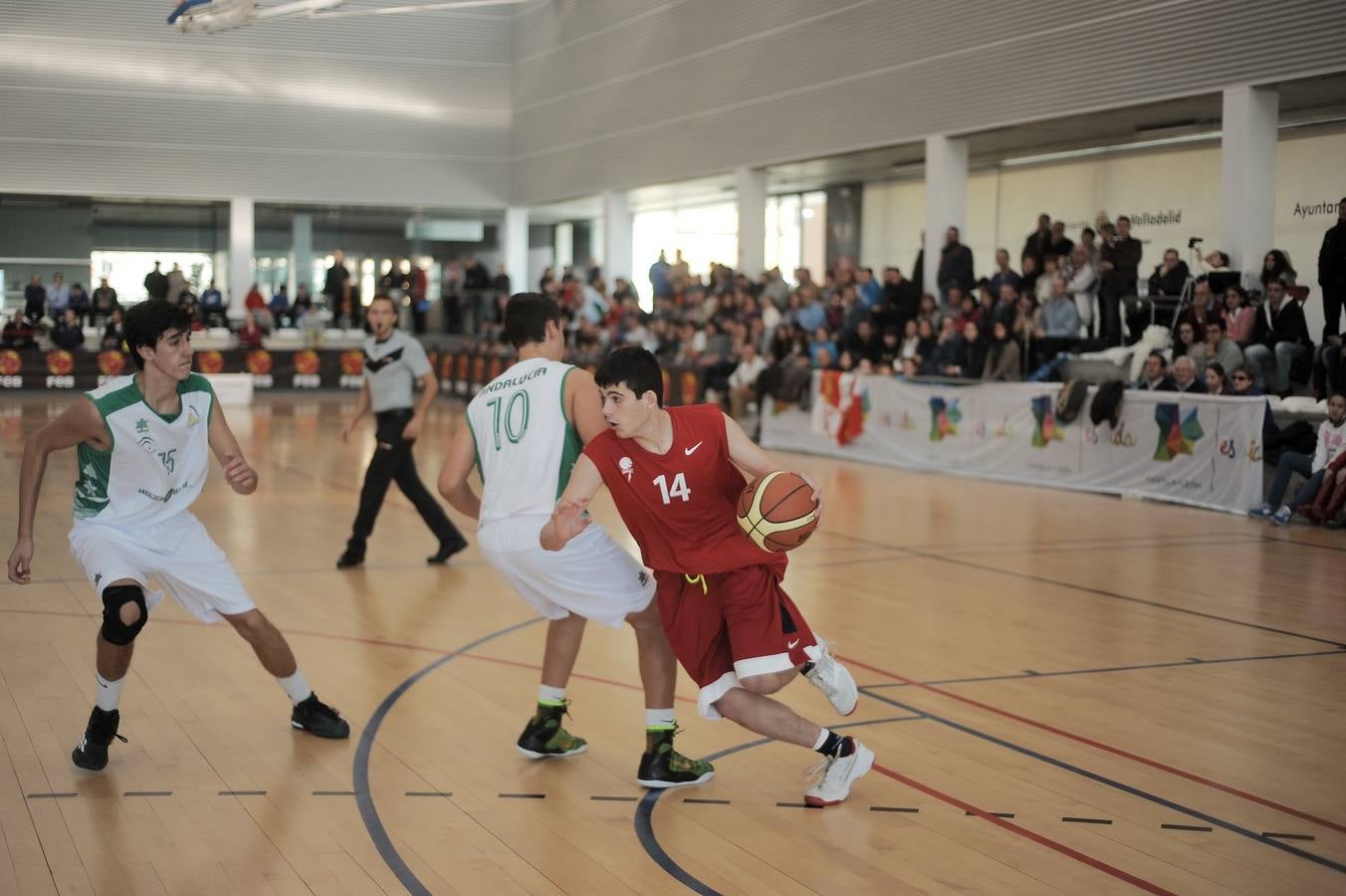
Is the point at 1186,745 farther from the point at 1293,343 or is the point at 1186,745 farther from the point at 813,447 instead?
the point at 813,447

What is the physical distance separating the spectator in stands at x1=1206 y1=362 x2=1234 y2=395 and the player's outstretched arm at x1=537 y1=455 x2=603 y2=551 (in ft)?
35.7

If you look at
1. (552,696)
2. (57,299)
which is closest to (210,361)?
(57,299)

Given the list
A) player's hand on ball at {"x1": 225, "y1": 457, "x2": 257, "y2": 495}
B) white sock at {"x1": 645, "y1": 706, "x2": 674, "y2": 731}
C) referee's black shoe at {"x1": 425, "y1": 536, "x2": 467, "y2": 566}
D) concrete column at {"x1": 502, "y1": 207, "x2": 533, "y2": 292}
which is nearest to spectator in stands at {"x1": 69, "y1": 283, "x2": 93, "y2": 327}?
concrete column at {"x1": 502, "y1": 207, "x2": 533, "y2": 292}

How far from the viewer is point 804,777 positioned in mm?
5371

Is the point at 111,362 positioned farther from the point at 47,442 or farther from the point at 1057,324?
the point at 47,442

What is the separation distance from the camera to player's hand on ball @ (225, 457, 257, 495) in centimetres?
538

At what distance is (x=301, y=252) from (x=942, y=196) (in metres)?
23.5

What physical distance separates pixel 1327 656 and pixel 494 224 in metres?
33.0

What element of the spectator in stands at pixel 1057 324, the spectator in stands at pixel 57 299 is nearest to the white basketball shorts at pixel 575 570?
the spectator in stands at pixel 1057 324

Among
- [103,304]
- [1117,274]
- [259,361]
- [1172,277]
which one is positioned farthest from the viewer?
[103,304]

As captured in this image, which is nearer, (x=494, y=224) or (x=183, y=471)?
(x=183, y=471)

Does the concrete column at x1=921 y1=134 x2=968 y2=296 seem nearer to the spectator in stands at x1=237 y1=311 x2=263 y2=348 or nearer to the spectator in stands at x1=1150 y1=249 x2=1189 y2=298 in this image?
the spectator in stands at x1=1150 y1=249 x2=1189 y2=298

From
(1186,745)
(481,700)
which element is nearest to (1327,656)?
(1186,745)

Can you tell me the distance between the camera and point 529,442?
529cm
